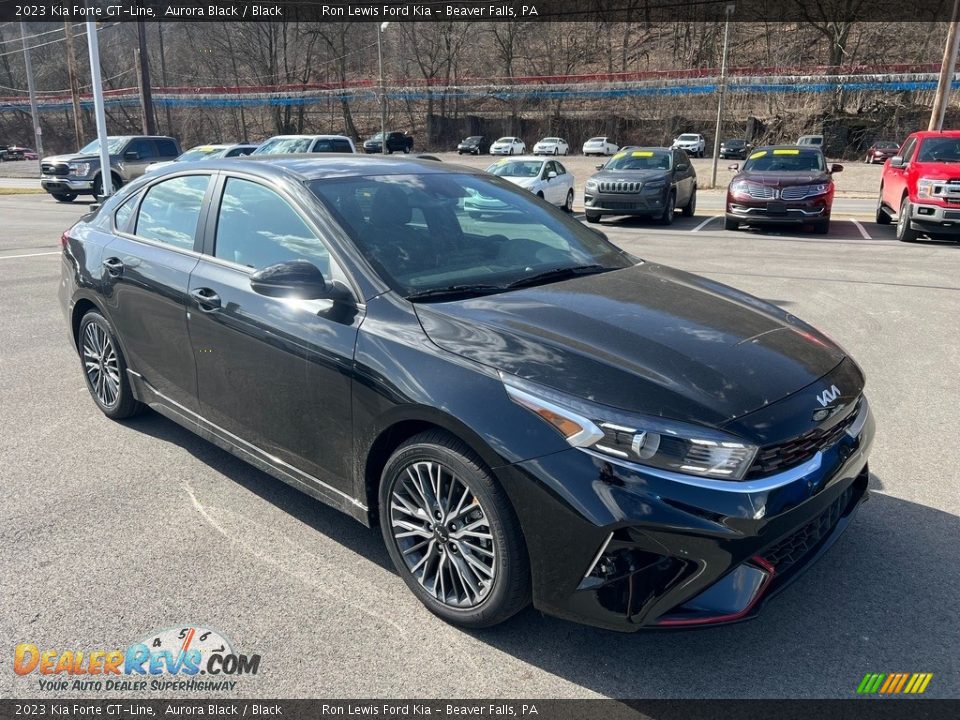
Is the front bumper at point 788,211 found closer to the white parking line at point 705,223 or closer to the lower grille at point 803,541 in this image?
the white parking line at point 705,223

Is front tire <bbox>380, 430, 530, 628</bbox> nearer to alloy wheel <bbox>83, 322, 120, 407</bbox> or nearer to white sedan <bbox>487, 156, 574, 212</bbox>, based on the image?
alloy wheel <bbox>83, 322, 120, 407</bbox>

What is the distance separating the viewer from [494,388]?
261 centimetres

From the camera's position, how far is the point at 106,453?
14.6 feet

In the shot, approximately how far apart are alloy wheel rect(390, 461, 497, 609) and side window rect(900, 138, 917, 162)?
14.2 m

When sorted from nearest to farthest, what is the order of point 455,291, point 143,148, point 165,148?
point 455,291, point 143,148, point 165,148

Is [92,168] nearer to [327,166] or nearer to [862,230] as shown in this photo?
[862,230]

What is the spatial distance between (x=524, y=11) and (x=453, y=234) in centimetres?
7386

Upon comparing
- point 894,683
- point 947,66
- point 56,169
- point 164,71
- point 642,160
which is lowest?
point 56,169

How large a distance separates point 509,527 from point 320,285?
4.18ft

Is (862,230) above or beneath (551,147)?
above

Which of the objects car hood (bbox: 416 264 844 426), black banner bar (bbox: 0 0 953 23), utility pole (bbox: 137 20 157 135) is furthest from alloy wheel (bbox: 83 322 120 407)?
black banner bar (bbox: 0 0 953 23)

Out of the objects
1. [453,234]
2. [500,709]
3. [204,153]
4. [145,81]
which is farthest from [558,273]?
[145,81]

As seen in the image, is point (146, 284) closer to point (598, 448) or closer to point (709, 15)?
point (598, 448)

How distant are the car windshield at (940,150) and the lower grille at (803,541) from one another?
13.0m
